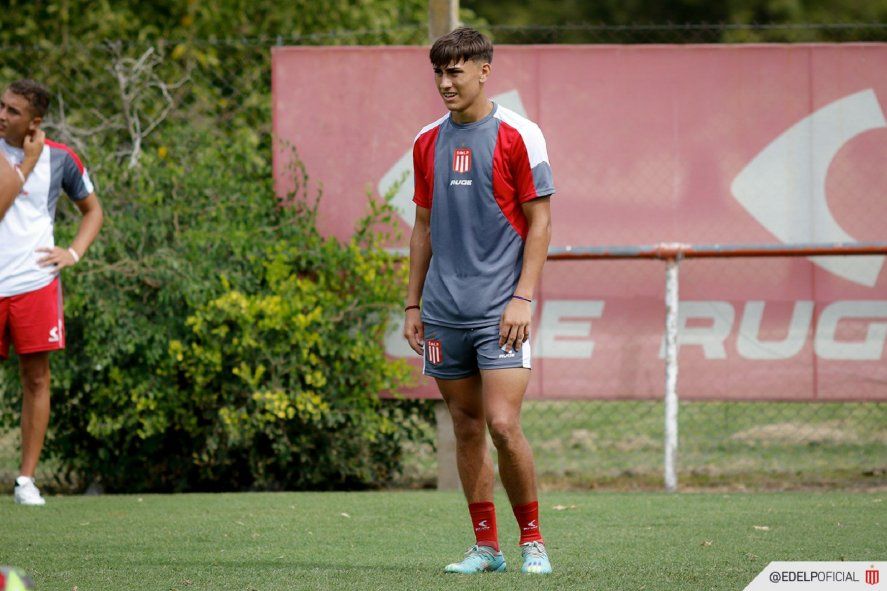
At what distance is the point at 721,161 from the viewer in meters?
8.41

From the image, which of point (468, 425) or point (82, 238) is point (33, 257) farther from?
point (468, 425)

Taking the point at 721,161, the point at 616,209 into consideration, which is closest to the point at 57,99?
the point at 616,209

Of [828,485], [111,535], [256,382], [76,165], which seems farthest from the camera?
[828,485]

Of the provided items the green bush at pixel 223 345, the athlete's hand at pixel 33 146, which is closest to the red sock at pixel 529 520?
the green bush at pixel 223 345

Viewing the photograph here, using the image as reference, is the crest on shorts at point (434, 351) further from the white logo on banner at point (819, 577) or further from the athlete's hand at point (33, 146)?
the athlete's hand at point (33, 146)

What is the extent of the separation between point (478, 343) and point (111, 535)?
2157mm

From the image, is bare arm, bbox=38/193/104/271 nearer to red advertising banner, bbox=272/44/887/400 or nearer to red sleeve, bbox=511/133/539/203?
red advertising banner, bbox=272/44/887/400

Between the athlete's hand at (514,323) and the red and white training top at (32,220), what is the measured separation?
125 inches

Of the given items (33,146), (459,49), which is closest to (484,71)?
(459,49)

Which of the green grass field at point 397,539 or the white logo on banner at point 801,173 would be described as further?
the white logo on banner at point 801,173

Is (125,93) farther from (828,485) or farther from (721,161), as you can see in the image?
(828,485)

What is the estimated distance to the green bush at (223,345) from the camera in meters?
7.77

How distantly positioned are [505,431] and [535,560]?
0.48m

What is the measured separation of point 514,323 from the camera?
471cm
